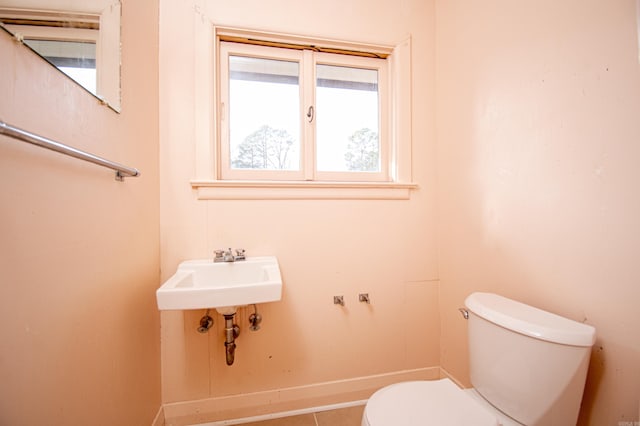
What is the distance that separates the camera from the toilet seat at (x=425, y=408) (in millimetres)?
709

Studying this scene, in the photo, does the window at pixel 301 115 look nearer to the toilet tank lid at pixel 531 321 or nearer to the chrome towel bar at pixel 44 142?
the chrome towel bar at pixel 44 142

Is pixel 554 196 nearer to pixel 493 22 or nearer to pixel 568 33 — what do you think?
pixel 568 33

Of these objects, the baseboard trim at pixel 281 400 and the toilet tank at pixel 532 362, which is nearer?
the toilet tank at pixel 532 362

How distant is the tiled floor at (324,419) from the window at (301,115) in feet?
4.21

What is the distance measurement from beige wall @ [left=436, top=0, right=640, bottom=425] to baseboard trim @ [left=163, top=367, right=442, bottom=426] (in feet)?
1.50

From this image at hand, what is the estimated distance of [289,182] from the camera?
1.26 meters

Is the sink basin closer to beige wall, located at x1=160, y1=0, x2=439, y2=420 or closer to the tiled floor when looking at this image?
beige wall, located at x1=160, y1=0, x2=439, y2=420

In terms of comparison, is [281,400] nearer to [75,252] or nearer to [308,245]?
[308,245]

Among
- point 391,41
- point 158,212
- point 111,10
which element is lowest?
point 158,212

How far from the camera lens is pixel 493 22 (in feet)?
3.54

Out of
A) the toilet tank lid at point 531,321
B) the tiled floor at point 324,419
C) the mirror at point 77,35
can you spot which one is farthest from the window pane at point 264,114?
the tiled floor at point 324,419

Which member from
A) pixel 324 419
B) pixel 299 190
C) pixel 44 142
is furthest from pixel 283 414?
pixel 44 142

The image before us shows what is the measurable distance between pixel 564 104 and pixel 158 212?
175cm

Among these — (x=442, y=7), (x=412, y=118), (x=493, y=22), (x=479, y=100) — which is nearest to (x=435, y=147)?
(x=412, y=118)
